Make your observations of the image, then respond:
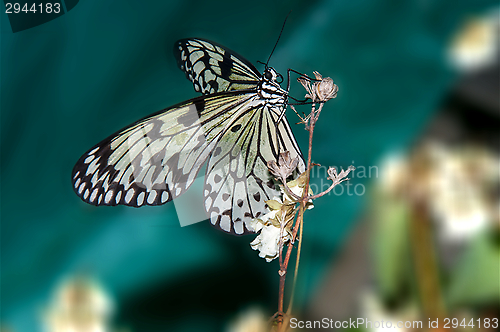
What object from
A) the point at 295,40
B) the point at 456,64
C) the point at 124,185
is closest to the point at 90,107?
the point at 124,185

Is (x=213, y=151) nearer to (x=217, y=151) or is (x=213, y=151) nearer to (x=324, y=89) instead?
(x=217, y=151)

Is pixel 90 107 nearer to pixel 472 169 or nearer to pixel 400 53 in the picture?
pixel 400 53

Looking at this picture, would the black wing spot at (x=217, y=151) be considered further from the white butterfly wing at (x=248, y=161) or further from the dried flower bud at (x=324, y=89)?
the dried flower bud at (x=324, y=89)

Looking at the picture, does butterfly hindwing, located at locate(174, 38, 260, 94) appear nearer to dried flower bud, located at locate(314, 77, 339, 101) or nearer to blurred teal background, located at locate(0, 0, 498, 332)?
blurred teal background, located at locate(0, 0, 498, 332)

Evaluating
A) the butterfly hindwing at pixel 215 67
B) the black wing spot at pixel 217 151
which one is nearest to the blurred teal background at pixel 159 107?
the butterfly hindwing at pixel 215 67

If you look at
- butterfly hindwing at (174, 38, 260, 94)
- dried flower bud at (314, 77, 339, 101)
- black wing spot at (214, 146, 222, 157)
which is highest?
butterfly hindwing at (174, 38, 260, 94)

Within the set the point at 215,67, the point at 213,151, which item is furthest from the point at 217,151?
the point at 215,67

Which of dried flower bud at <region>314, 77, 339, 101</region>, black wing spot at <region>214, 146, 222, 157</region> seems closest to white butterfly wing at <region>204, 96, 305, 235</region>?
black wing spot at <region>214, 146, 222, 157</region>
